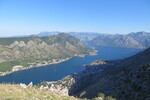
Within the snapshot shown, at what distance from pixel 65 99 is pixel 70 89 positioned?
173 meters

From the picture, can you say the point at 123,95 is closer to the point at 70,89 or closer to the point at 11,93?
the point at 11,93

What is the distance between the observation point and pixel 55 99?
715 inches

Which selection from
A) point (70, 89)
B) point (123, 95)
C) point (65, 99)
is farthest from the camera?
point (70, 89)

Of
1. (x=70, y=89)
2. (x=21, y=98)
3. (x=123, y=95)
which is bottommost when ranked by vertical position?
(x=70, y=89)

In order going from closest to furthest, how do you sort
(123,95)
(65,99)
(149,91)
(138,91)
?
1. (65,99)
2. (149,91)
3. (138,91)
4. (123,95)

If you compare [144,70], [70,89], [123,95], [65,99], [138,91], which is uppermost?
[65,99]

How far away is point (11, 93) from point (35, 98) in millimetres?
2900

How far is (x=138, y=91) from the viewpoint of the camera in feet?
163

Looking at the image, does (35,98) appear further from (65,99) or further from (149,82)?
(149,82)

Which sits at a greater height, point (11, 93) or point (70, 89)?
point (11, 93)

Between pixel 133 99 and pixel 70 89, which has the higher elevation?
pixel 133 99

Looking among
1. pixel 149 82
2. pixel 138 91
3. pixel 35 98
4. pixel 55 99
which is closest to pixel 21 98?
pixel 35 98

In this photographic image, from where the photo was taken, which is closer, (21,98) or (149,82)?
(21,98)

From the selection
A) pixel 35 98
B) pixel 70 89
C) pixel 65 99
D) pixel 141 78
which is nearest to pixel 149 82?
pixel 141 78
